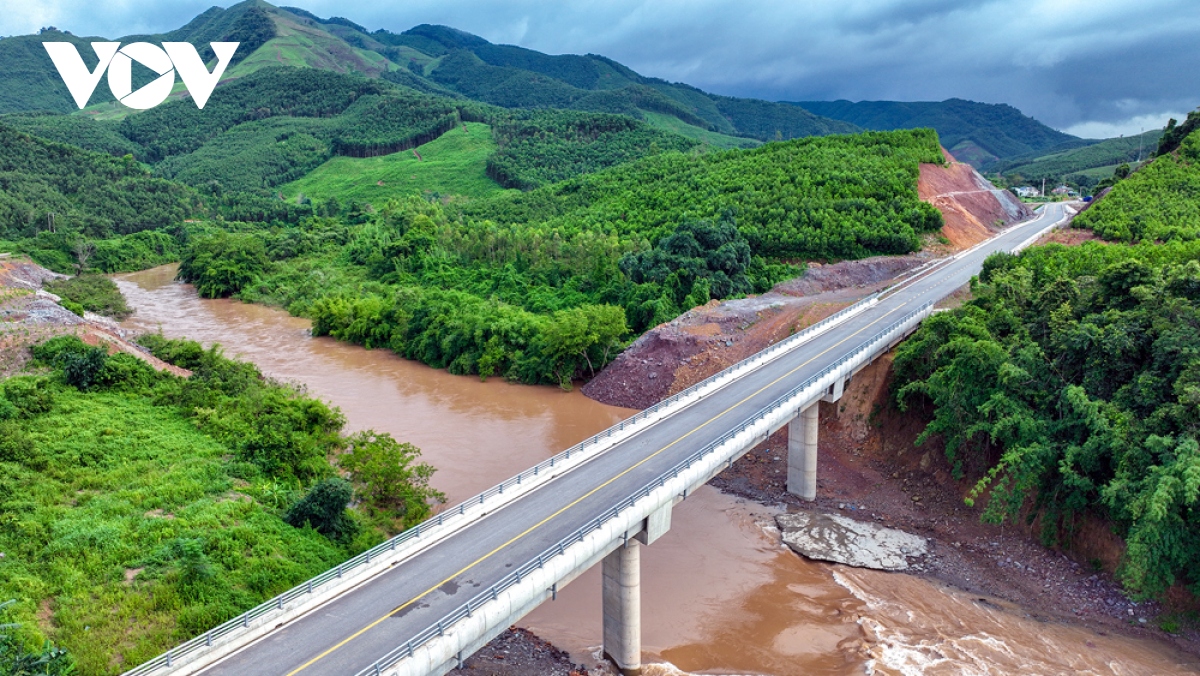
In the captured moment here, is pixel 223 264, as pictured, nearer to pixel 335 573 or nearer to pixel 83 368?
pixel 83 368

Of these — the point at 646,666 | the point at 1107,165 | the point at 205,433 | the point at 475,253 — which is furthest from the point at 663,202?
the point at 1107,165

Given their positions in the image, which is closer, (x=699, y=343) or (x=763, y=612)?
(x=763, y=612)

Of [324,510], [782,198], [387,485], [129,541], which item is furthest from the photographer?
[782,198]

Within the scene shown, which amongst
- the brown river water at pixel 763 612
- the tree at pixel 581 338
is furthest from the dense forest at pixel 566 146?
the brown river water at pixel 763 612

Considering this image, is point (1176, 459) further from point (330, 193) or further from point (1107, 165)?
point (1107, 165)

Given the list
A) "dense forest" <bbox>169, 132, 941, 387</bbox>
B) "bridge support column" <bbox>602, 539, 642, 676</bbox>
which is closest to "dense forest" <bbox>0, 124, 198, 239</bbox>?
"dense forest" <bbox>169, 132, 941, 387</bbox>

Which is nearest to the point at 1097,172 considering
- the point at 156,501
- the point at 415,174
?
the point at 415,174

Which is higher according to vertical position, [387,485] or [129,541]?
[129,541]
